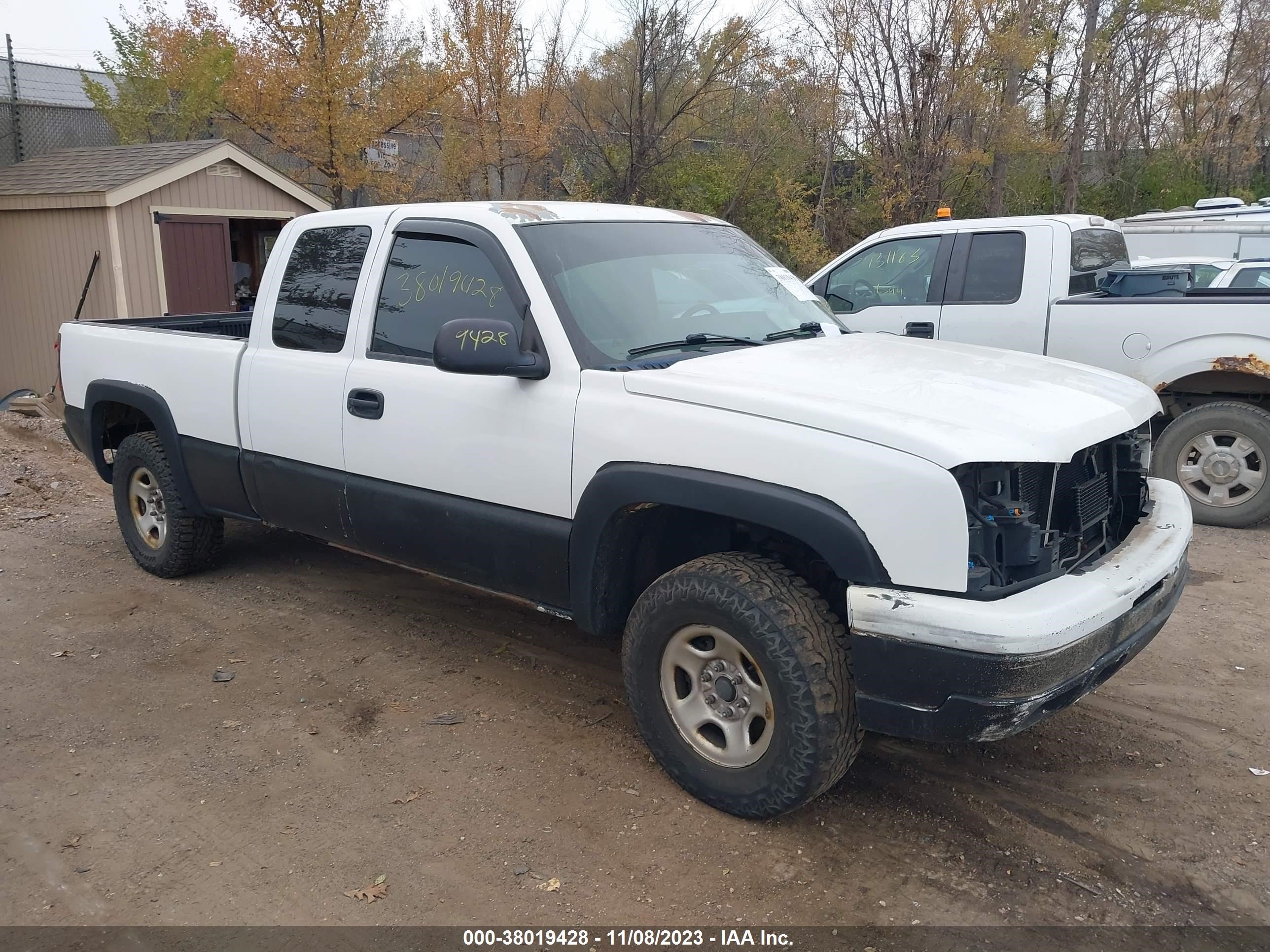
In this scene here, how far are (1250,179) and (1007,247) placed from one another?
2103cm

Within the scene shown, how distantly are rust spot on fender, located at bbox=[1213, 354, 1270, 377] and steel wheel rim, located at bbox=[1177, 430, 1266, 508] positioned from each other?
0.46m

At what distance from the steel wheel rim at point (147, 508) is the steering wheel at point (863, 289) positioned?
5.21 metres

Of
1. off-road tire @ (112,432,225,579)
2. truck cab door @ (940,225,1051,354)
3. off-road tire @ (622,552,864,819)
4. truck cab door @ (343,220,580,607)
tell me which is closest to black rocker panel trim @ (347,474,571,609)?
truck cab door @ (343,220,580,607)

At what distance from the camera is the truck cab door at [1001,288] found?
7199mm

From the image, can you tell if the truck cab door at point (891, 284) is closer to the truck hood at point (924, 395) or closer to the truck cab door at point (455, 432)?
the truck hood at point (924, 395)

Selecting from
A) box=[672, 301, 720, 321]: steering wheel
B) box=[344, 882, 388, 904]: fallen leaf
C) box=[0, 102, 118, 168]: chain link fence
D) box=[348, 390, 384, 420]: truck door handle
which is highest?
box=[0, 102, 118, 168]: chain link fence

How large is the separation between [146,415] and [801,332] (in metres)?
3.79

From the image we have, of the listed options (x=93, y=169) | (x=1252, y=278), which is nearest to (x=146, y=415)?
(x=93, y=169)

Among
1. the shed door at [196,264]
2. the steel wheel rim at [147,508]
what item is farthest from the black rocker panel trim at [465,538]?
the shed door at [196,264]

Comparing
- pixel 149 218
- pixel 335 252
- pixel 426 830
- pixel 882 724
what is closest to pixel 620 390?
pixel 882 724

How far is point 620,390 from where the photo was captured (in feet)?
11.4

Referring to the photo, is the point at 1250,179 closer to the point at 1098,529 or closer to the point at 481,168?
the point at 481,168

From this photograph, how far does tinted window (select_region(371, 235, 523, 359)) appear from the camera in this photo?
402cm

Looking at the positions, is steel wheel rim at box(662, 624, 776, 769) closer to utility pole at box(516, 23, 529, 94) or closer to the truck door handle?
the truck door handle
